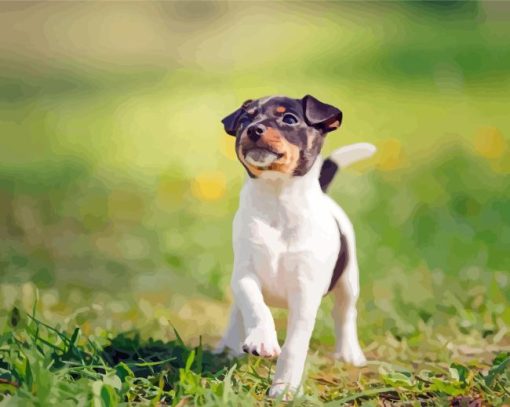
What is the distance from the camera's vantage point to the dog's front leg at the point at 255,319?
3000 mm

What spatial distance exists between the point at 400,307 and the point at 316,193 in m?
1.27

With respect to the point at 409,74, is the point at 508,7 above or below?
above

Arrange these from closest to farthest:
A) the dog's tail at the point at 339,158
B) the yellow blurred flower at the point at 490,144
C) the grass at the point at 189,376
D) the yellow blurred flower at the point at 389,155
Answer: the grass at the point at 189,376, the dog's tail at the point at 339,158, the yellow blurred flower at the point at 389,155, the yellow blurred flower at the point at 490,144

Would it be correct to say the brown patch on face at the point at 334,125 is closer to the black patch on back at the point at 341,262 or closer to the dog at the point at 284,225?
the dog at the point at 284,225

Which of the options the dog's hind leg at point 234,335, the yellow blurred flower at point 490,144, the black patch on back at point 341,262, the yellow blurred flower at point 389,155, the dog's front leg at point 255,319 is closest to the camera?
the dog's front leg at point 255,319

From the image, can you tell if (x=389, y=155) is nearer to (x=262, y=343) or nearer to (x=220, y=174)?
(x=220, y=174)

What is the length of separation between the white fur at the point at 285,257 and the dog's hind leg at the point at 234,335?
339mm

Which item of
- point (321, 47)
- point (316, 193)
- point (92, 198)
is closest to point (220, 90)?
point (321, 47)

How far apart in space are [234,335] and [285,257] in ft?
1.91

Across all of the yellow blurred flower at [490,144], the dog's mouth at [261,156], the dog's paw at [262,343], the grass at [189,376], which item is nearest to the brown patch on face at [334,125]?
the dog's mouth at [261,156]

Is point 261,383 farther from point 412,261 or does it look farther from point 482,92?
point 482,92

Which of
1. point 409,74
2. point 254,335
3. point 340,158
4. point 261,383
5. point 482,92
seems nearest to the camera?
point 254,335

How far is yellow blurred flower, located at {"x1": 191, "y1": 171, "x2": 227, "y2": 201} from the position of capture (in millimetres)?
6426

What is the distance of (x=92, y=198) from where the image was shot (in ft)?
21.6
